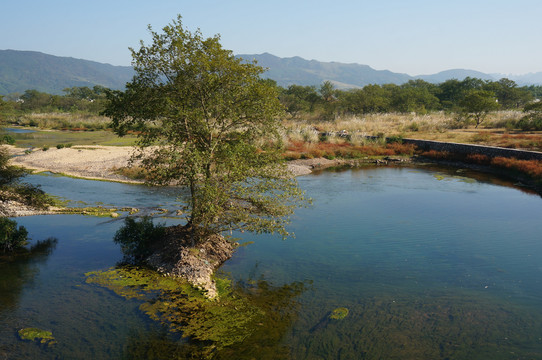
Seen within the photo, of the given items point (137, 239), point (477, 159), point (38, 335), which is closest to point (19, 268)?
point (137, 239)

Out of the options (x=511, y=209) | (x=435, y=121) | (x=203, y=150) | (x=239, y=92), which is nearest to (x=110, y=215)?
(x=203, y=150)

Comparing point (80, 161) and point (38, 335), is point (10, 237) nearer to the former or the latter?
point (38, 335)

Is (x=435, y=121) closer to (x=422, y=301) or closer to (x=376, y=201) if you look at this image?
(x=376, y=201)

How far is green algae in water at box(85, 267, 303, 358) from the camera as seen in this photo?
1347 centimetres

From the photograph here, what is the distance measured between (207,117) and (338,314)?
1041cm

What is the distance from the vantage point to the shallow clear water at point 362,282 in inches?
521

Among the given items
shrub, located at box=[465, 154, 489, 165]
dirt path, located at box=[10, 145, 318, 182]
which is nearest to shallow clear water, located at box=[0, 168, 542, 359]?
dirt path, located at box=[10, 145, 318, 182]

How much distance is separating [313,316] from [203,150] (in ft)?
31.5

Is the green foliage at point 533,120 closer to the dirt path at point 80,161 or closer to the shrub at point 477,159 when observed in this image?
the shrub at point 477,159

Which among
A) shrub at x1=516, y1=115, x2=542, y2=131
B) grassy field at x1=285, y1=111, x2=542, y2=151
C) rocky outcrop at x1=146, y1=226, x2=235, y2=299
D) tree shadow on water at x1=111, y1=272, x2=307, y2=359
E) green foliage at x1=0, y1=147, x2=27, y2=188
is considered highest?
shrub at x1=516, y1=115, x2=542, y2=131

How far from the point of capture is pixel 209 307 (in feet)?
50.1

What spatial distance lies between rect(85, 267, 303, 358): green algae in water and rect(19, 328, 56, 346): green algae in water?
315 centimetres

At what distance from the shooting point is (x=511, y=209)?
2888cm

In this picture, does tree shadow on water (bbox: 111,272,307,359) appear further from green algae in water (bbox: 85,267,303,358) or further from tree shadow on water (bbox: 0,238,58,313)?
tree shadow on water (bbox: 0,238,58,313)
